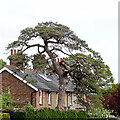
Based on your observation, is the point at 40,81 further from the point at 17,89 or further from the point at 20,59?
the point at 20,59

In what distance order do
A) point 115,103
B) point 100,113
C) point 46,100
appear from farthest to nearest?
point 115,103 → point 46,100 → point 100,113

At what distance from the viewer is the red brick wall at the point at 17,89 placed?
123 feet

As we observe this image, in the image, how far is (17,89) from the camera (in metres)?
38.0

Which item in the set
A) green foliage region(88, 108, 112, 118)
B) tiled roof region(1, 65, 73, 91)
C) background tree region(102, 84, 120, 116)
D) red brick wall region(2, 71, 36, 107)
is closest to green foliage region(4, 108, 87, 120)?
green foliage region(88, 108, 112, 118)

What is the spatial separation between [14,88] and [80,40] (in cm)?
1075

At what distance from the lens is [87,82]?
33375mm

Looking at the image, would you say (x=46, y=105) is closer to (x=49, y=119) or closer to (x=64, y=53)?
(x=64, y=53)

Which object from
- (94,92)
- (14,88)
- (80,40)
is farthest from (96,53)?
(14,88)

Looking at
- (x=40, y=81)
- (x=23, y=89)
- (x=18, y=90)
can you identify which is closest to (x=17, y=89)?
(x=18, y=90)

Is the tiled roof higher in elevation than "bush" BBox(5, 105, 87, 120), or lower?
higher

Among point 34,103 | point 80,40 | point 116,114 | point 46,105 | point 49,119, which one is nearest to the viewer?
point 49,119

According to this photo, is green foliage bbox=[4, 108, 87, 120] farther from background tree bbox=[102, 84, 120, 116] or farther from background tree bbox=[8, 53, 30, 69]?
background tree bbox=[102, 84, 120, 116]

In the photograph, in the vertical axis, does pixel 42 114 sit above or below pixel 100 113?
above

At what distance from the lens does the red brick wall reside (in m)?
37.4
